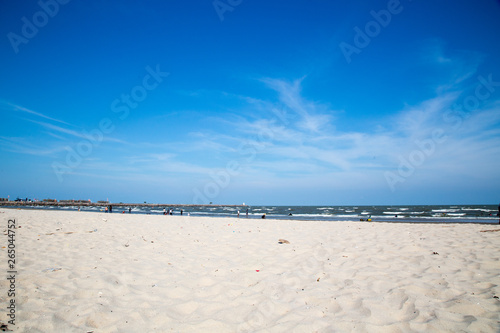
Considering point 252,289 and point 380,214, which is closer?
point 252,289

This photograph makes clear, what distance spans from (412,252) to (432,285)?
2.76 meters

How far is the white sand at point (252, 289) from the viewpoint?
298 cm

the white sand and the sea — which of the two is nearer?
the white sand

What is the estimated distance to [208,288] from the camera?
4.06m

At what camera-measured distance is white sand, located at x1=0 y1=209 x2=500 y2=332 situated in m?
2.98

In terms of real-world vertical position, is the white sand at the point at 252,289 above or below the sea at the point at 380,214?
above

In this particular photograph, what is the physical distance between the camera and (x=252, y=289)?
4.05m

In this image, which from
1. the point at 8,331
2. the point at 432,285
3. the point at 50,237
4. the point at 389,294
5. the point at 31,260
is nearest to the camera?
the point at 8,331

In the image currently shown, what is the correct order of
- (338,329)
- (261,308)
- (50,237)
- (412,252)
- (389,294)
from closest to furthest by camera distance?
(338,329) → (261,308) → (389,294) → (412,252) → (50,237)

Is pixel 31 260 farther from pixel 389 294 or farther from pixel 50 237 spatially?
pixel 389 294

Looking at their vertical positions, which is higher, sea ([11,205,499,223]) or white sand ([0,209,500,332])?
white sand ([0,209,500,332])

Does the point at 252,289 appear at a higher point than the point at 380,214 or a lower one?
higher

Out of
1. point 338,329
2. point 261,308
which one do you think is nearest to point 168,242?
point 261,308

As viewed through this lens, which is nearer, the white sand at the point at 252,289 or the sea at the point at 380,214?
the white sand at the point at 252,289
